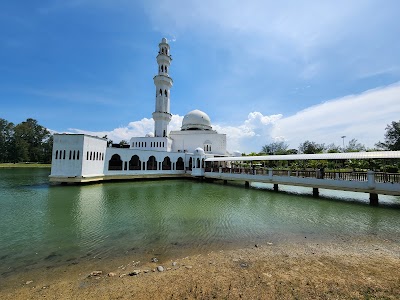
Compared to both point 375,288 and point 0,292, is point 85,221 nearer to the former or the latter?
point 0,292

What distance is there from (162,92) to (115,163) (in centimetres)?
1458

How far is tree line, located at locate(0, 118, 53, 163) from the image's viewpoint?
5666cm

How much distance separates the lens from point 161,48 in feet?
125

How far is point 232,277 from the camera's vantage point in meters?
5.18

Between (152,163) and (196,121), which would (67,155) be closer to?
(152,163)

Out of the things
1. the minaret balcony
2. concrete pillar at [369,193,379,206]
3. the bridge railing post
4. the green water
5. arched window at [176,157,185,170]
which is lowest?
the green water

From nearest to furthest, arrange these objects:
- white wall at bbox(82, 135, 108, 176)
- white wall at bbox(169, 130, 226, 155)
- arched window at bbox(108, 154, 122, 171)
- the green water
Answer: the green water
white wall at bbox(82, 135, 108, 176)
arched window at bbox(108, 154, 122, 171)
white wall at bbox(169, 130, 226, 155)

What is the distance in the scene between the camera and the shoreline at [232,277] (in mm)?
4516

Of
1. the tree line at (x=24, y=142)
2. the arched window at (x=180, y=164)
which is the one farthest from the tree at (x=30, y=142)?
Result: the arched window at (x=180, y=164)

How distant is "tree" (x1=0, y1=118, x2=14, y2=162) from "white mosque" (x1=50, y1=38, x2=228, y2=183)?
138 feet

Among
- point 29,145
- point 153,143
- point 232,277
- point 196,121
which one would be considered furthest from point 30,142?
point 232,277

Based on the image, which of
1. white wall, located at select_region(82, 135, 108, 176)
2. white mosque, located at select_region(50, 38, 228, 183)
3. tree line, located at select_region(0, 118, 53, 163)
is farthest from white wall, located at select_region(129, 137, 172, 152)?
tree line, located at select_region(0, 118, 53, 163)

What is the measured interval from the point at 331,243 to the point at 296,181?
40.7 ft

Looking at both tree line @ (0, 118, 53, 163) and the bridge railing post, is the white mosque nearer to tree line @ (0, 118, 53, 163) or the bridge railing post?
the bridge railing post
